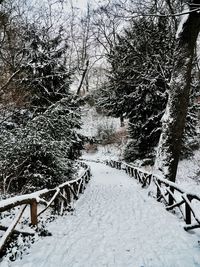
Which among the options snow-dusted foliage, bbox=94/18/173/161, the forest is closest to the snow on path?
the forest

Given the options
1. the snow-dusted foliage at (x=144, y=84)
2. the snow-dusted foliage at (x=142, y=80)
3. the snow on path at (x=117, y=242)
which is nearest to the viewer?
the snow on path at (x=117, y=242)

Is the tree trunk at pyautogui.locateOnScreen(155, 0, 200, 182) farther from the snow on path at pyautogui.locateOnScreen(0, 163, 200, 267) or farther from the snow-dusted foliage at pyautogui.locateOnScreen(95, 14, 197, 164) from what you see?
the snow-dusted foliage at pyautogui.locateOnScreen(95, 14, 197, 164)

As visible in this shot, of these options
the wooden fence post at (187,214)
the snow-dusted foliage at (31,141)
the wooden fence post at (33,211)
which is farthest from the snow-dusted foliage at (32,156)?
the wooden fence post at (187,214)

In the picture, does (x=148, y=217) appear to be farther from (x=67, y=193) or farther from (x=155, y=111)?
(x=155, y=111)

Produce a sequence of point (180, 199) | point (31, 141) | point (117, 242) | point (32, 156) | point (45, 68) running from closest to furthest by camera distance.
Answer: point (117, 242), point (180, 199), point (31, 141), point (32, 156), point (45, 68)

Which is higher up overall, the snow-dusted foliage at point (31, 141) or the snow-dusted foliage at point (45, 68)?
the snow-dusted foliage at point (45, 68)

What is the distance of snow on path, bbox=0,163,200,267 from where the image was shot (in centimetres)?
427

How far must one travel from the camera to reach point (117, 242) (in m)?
5.22

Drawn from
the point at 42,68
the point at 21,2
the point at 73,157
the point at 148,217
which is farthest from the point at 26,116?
the point at 148,217

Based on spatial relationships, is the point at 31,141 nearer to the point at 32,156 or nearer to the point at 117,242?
the point at 32,156

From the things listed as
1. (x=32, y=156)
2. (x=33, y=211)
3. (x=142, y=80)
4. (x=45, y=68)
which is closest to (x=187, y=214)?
(x=33, y=211)

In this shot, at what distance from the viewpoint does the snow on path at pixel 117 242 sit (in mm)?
4270

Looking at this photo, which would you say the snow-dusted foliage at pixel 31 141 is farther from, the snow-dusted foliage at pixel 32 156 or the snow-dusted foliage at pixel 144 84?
the snow-dusted foliage at pixel 144 84

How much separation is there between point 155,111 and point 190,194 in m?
12.6
